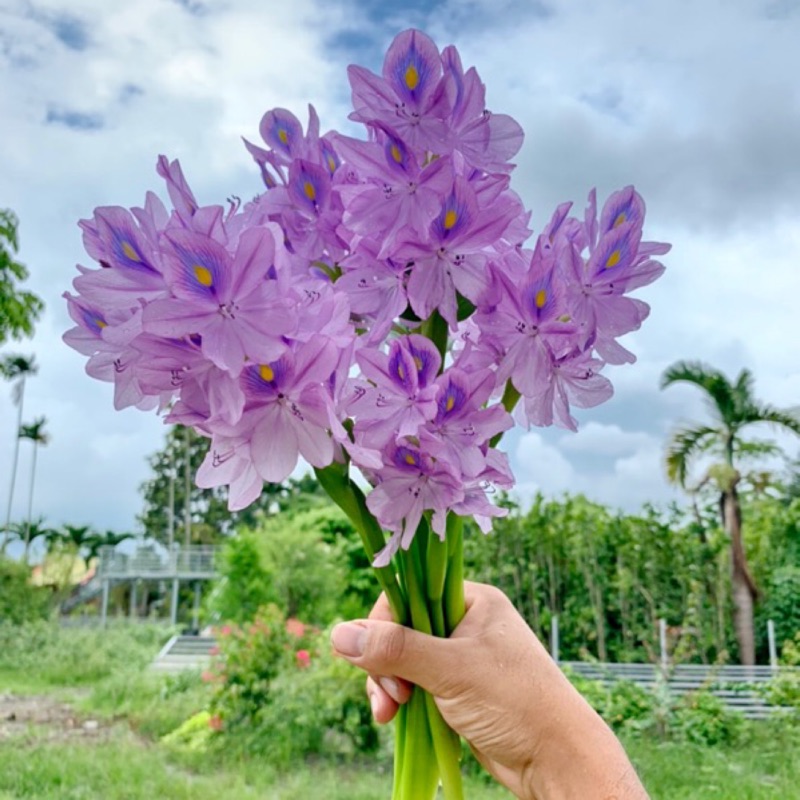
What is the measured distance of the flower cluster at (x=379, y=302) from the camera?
1.48 feet

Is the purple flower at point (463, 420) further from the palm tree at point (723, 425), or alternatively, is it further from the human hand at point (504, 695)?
the palm tree at point (723, 425)

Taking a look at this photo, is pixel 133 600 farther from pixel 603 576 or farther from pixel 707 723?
pixel 707 723

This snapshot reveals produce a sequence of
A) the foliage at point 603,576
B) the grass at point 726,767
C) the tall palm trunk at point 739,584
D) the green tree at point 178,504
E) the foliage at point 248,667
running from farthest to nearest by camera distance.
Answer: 1. the green tree at point 178,504
2. the tall palm trunk at point 739,584
3. the foliage at point 603,576
4. the foliage at point 248,667
5. the grass at point 726,767

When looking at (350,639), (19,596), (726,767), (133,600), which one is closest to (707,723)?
(726,767)

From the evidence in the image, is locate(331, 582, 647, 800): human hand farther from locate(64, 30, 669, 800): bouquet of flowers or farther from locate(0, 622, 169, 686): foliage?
A: locate(0, 622, 169, 686): foliage

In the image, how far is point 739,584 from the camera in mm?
4207

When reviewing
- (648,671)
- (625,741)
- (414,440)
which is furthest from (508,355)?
(648,671)

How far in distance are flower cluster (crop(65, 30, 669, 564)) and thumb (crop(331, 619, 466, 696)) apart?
0.08 metres

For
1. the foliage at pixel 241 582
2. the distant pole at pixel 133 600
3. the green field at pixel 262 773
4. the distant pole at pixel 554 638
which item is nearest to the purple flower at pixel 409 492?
the green field at pixel 262 773

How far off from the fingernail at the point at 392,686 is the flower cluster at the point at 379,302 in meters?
0.13

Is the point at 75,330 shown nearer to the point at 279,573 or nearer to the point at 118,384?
the point at 118,384

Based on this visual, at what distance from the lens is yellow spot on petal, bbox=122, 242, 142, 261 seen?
0.49 meters

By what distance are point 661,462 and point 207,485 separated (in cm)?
451

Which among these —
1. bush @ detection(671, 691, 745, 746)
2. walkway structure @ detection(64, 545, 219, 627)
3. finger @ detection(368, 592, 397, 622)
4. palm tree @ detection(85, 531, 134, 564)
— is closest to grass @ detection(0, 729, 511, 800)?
bush @ detection(671, 691, 745, 746)
